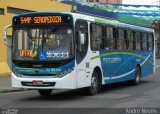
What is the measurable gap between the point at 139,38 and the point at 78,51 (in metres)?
7.89

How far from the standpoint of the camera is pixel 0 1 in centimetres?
2692

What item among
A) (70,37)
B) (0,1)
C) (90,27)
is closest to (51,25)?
(70,37)

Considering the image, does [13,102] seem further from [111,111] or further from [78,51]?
[111,111]

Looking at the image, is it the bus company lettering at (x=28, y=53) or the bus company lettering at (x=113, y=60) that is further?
the bus company lettering at (x=113, y=60)

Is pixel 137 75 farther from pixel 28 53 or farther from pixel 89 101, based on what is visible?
pixel 28 53

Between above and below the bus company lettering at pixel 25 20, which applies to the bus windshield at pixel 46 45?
below

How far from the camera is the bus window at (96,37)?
56.6 feet

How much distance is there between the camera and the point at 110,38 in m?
19.1

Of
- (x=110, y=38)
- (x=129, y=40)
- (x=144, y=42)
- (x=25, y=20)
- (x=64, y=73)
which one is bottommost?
(x=144, y=42)

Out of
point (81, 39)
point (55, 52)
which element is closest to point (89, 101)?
point (55, 52)

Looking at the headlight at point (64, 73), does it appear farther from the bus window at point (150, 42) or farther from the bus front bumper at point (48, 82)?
the bus window at point (150, 42)

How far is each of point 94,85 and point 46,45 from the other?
9.04 ft


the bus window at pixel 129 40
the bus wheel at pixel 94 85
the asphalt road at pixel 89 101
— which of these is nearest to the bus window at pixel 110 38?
the bus wheel at pixel 94 85

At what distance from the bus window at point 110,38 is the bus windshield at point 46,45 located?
3467 mm
